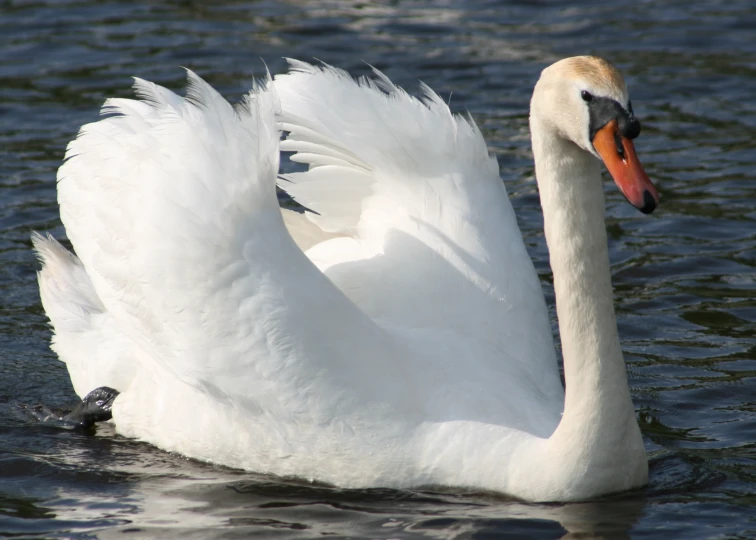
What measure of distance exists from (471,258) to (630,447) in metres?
1.47

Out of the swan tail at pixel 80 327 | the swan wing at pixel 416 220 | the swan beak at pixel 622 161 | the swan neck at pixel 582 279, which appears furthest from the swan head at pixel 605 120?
the swan tail at pixel 80 327

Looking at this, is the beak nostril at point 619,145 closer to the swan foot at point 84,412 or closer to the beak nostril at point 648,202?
the beak nostril at point 648,202

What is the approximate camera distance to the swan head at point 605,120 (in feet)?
19.1

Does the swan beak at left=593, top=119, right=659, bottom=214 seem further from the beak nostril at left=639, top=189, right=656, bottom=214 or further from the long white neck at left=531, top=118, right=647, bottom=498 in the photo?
the long white neck at left=531, top=118, right=647, bottom=498

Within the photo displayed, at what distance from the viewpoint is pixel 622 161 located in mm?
5855

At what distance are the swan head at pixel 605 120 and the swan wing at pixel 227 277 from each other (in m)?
1.50

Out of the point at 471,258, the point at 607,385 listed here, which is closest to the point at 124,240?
the point at 471,258

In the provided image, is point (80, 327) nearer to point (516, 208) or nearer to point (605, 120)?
point (605, 120)

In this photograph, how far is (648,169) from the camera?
11695mm

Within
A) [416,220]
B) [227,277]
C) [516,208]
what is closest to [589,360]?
[416,220]

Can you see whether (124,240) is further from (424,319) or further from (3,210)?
(3,210)

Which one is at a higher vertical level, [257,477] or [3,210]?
[3,210]

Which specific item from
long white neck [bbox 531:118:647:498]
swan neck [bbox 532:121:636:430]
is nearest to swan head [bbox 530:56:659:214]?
swan neck [bbox 532:121:636:430]

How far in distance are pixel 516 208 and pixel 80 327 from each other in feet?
14.3
